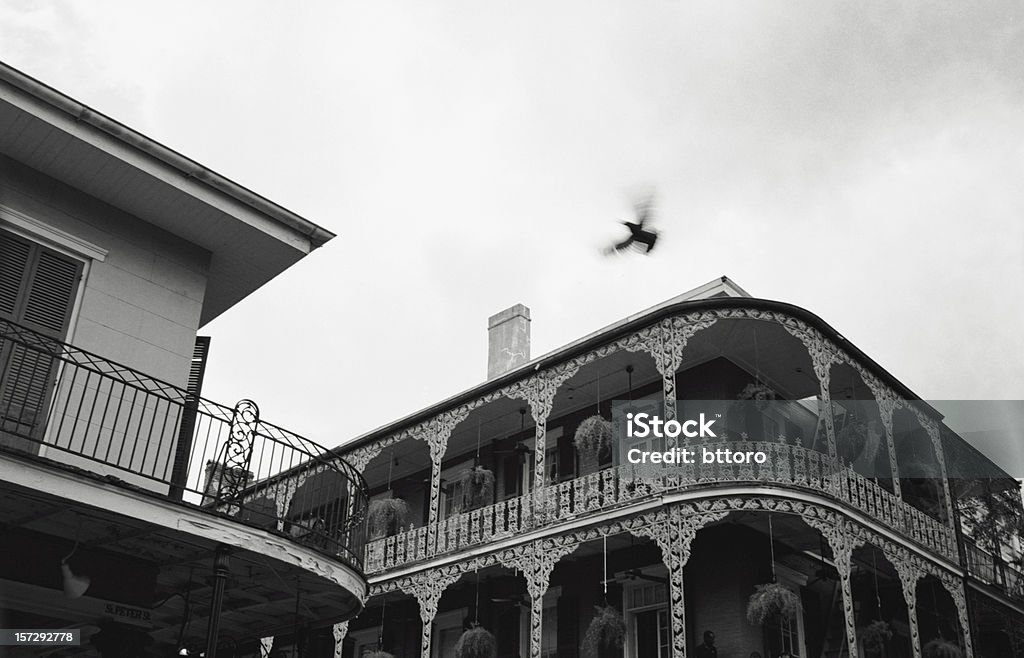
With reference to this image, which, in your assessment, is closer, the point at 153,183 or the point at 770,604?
the point at 153,183

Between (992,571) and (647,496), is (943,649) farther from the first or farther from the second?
(647,496)

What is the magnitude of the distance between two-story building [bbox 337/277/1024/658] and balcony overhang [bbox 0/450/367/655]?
649cm

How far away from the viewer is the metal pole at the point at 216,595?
820cm

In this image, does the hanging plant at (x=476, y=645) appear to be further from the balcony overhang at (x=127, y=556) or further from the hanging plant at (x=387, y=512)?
the balcony overhang at (x=127, y=556)

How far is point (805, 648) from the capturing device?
16.9 metres

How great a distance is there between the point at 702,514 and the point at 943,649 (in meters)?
5.77

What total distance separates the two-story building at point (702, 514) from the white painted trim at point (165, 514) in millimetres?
6739

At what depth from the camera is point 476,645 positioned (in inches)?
672

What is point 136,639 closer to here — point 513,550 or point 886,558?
point 513,550

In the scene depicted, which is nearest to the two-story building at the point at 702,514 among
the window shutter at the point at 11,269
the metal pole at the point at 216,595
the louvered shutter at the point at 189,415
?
the louvered shutter at the point at 189,415

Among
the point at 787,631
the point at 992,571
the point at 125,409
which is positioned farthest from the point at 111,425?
the point at 992,571

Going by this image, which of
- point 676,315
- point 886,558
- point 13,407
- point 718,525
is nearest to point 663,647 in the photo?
point 718,525

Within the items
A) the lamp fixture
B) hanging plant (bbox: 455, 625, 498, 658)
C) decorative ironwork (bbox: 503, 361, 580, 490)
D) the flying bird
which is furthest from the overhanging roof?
hanging plant (bbox: 455, 625, 498, 658)

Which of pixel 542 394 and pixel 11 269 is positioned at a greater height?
pixel 542 394
